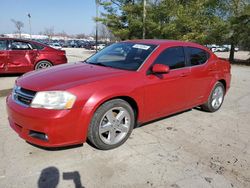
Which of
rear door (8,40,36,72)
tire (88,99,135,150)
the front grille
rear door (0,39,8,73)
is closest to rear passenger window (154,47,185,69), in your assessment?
tire (88,99,135,150)

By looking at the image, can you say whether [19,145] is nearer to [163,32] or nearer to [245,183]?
[245,183]

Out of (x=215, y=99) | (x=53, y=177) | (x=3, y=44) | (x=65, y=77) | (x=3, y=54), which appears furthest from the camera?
(x=3, y=44)

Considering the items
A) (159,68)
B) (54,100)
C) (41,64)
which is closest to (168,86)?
(159,68)

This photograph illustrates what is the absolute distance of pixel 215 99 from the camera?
5.75 m

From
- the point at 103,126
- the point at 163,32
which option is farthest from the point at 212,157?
the point at 163,32

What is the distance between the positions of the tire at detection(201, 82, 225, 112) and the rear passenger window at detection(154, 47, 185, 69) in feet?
4.44

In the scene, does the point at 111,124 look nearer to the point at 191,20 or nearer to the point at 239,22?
the point at 191,20

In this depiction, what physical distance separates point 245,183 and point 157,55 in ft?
7.39

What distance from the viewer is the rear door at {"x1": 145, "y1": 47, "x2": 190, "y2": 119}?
403 centimetres

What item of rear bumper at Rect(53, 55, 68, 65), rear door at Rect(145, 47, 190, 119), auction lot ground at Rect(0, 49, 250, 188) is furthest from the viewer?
rear bumper at Rect(53, 55, 68, 65)

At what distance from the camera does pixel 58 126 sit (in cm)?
312

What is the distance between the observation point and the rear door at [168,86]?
4.03m

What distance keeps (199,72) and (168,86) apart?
3.44 feet

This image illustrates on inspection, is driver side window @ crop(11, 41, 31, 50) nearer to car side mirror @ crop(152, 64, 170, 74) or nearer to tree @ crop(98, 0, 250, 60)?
car side mirror @ crop(152, 64, 170, 74)
